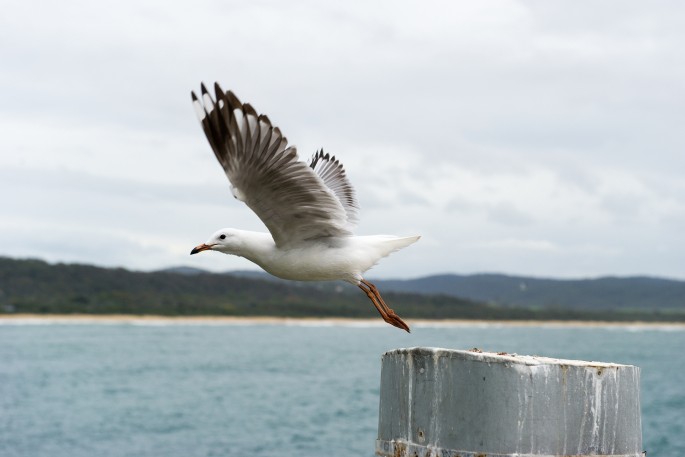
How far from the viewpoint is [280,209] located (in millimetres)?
7180

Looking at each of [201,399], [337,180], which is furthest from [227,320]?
[337,180]

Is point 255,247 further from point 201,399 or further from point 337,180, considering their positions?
point 201,399

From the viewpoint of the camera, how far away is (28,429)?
33.8 m

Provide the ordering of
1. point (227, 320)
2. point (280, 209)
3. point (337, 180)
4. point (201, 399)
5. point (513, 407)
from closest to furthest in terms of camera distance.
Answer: point (513, 407)
point (280, 209)
point (337, 180)
point (201, 399)
point (227, 320)

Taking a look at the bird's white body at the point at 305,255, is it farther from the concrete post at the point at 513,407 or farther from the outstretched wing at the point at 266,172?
the concrete post at the point at 513,407

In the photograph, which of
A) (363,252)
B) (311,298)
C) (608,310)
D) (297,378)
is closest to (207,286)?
(311,298)

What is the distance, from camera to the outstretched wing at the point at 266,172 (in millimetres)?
6930

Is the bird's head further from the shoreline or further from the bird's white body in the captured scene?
the shoreline

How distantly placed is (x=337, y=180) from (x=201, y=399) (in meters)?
37.1

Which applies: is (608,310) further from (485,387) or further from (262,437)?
(485,387)

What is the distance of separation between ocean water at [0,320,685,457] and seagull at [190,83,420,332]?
22020 millimetres

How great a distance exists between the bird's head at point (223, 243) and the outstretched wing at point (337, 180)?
4.74 feet

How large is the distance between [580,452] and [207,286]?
408ft

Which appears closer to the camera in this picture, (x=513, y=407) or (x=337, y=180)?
(x=513, y=407)
